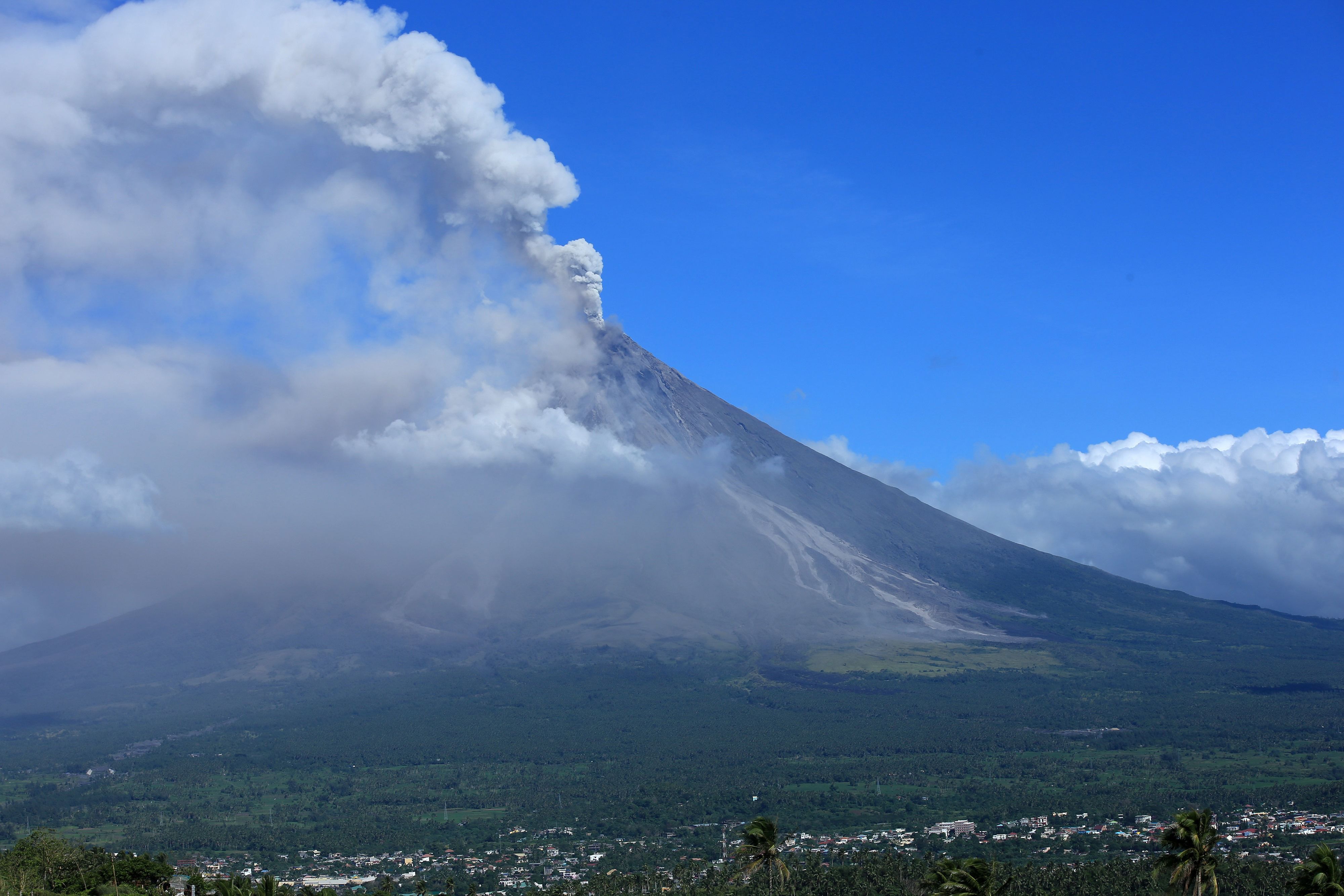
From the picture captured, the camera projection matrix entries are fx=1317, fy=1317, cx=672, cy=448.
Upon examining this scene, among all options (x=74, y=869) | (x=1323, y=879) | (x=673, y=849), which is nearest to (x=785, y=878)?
(x=1323, y=879)

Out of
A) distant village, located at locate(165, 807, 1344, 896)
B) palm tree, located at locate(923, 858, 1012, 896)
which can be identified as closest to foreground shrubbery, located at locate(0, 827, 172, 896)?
distant village, located at locate(165, 807, 1344, 896)

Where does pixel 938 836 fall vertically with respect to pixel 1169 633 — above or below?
below

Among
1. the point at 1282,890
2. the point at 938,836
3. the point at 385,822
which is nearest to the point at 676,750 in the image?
the point at 385,822

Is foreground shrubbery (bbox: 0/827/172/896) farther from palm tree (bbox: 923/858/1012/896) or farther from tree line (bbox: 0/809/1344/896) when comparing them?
palm tree (bbox: 923/858/1012/896)

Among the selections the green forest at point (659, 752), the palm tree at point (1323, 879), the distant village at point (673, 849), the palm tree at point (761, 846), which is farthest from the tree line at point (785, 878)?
the green forest at point (659, 752)

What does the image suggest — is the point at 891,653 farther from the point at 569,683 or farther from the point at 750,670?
the point at 569,683

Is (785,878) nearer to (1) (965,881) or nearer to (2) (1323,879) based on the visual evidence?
(1) (965,881)
